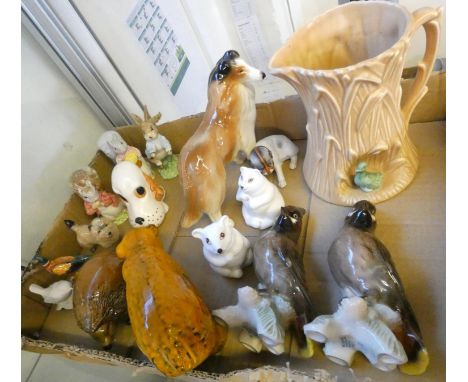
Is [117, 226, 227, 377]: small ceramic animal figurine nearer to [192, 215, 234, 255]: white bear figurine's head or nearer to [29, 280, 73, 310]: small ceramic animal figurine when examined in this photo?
Result: [192, 215, 234, 255]: white bear figurine's head

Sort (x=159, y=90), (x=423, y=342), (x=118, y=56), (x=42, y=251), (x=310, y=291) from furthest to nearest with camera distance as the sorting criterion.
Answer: (x=159, y=90)
(x=118, y=56)
(x=42, y=251)
(x=310, y=291)
(x=423, y=342)

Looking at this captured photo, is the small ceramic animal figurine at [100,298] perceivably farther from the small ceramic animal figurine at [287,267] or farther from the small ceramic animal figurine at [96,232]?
the small ceramic animal figurine at [287,267]

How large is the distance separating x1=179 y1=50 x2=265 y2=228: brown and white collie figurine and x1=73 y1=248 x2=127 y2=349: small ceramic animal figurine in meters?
0.17

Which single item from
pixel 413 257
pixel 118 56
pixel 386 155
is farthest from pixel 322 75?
→ pixel 118 56

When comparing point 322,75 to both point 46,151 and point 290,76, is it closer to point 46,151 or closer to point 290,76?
point 290,76

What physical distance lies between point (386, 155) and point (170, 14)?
652 millimetres

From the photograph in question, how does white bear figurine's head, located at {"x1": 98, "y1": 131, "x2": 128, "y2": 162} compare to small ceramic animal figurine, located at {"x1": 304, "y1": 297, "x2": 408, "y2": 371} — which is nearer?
small ceramic animal figurine, located at {"x1": 304, "y1": 297, "x2": 408, "y2": 371}

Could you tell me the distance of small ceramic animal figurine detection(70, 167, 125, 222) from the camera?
0.78 meters

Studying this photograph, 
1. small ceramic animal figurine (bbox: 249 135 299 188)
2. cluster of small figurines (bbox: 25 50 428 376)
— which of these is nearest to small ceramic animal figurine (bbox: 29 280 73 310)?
cluster of small figurines (bbox: 25 50 428 376)

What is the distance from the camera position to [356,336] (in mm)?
449

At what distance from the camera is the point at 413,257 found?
56 cm

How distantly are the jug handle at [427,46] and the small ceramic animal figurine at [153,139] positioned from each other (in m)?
0.51

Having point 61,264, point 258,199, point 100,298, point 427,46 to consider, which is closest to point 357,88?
point 427,46

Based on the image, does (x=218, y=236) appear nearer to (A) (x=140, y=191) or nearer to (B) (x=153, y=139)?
(A) (x=140, y=191)
